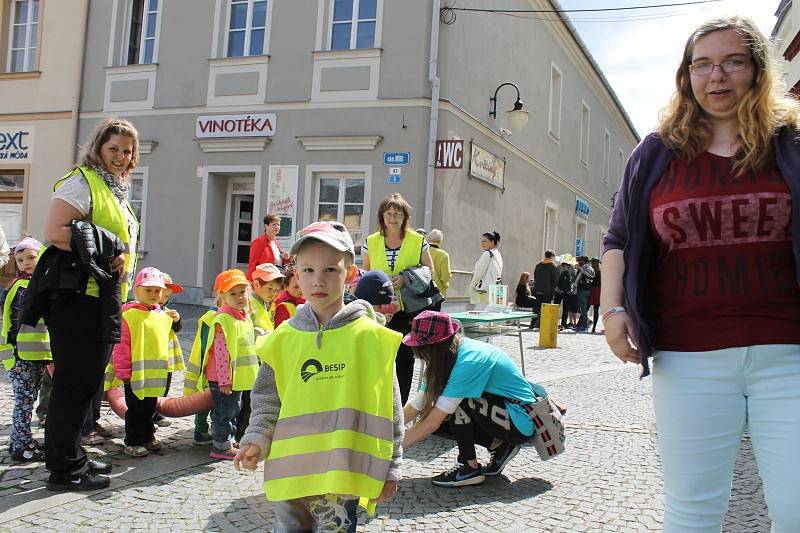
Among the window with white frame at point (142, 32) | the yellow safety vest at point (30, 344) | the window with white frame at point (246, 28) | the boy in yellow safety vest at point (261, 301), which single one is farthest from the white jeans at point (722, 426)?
the window with white frame at point (142, 32)

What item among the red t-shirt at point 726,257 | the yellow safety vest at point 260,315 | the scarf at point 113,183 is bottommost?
the yellow safety vest at point 260,315

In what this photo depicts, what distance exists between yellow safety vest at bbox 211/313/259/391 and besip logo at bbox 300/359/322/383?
7.00ft

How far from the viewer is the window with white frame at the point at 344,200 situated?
42.0 ft

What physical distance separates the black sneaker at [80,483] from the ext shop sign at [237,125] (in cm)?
1031

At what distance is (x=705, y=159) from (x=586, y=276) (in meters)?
13.4

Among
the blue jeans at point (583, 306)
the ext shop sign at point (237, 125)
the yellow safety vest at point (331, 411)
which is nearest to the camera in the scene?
the yellow safety vest at point (331, 411)

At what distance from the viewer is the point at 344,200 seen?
1292 centimetres

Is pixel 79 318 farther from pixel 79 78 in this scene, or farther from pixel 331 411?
pixel 79 78

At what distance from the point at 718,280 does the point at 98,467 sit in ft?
11.4

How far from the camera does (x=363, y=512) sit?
3514 mm

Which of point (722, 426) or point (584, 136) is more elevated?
A: point (584, 136)

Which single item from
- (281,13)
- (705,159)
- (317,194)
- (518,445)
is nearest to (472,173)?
(317,194)

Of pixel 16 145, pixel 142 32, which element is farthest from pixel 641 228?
pixel 16 145

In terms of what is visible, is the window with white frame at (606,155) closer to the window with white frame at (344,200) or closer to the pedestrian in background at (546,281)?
the pedestrian in background at (546,281)
